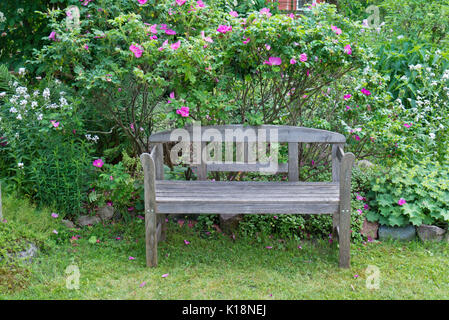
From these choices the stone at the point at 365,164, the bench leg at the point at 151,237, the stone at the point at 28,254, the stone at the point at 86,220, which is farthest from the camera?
the stone at the point at 365,164

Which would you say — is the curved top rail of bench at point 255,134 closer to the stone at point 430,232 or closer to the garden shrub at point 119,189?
the garden shrub at point 119,189

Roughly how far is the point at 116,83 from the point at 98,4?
906mm

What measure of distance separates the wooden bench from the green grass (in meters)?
0.21

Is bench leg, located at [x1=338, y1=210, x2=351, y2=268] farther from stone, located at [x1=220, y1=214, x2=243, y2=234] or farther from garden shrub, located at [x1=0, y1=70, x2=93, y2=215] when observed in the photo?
garden shrub, located at [x1=0, y1=70, x2=93, y2=215]

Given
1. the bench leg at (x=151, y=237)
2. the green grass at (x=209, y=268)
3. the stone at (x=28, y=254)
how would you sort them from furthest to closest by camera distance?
the bench leg at (x=151, y=237)
the stone at (x=28, y=254)
the green grass at (x=209, y=268)

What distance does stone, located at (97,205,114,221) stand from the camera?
4227mm

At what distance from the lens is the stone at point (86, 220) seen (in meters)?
4.14

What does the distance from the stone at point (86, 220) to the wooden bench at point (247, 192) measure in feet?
2.23

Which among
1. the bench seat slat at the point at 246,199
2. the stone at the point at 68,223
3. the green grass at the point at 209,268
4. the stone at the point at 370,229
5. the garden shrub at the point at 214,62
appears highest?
the garden shrub at the point at 214,62

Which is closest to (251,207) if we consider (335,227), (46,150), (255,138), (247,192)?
(247,192)

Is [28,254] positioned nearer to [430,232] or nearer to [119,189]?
[119,189]

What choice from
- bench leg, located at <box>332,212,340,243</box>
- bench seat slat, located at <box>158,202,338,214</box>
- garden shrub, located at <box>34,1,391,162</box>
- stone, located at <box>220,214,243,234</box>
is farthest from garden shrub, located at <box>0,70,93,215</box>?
bench leg, located at <box>332,212,340,243</box>

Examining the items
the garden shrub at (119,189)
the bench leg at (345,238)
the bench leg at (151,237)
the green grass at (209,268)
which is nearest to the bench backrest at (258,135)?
the garden shrub at (119,189)

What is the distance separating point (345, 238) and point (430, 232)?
0.98 m
